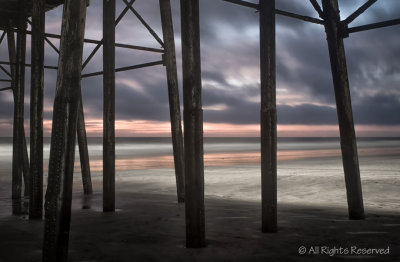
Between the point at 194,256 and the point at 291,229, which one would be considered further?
the point at 291,229

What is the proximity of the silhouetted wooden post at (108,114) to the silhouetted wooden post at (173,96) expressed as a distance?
1.09m

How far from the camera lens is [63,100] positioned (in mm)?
3115

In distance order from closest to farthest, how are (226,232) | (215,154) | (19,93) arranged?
(226,232) → (19,93) → (215,154)

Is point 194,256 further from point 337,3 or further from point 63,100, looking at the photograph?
point 337,3

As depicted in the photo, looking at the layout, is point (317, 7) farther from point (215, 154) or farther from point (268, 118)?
point (215, 154)

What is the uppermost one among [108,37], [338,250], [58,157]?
[108,37]

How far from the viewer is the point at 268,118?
4.21 metres

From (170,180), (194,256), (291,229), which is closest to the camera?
(194,256)

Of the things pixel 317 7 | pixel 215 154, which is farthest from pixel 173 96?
pixel 215 154

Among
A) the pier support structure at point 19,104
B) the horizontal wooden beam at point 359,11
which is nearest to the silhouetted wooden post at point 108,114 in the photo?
the pier support structure at point 19,104

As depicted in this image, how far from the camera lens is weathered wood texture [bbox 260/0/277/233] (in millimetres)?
4207

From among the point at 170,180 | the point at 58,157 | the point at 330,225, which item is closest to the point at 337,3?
the point at 330,225

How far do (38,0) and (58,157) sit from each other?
337cm

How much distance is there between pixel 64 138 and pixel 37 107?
2.70 meters
